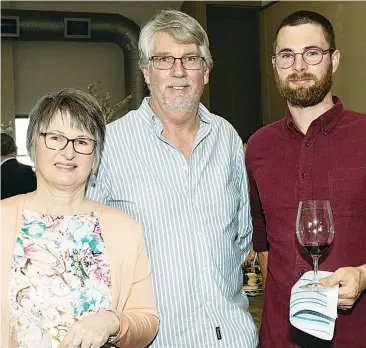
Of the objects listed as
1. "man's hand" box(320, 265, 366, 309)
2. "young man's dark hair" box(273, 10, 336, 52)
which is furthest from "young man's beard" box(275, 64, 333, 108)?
"man's hand" box(320, 265, 366, 309)

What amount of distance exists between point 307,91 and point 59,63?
923cm

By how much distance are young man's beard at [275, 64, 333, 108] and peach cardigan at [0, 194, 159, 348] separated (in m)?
0.80

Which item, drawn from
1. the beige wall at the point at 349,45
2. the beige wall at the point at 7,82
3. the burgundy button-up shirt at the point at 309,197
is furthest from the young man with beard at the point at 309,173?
the beige wall at the point at 7,82

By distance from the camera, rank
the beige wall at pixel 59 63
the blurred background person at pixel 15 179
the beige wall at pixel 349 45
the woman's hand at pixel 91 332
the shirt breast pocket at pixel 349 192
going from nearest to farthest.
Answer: the woman's hand at pixel 91 332 → the shirt breast pocket at pixel 349 192 → the blurred background person at pixel 15 179 → the beige wall at pixel 349 45 → the beige wall at pixel 59 63

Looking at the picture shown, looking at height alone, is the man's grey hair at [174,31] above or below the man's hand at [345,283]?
above

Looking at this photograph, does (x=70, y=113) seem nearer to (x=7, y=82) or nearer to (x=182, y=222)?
(x=182, y=222)

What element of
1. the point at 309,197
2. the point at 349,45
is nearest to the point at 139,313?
the point at 309,197

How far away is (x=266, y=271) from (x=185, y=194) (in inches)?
25.1

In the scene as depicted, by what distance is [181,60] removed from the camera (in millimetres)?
2277

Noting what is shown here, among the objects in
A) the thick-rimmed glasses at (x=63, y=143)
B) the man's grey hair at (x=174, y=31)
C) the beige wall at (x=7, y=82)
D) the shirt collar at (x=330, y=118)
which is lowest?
the thick-rimmed glasses at (x=63, y=143)

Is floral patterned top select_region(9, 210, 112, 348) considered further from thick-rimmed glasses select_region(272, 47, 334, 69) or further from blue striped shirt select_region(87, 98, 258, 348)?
thick-rimmed glasses select_region(272, 47, 334, 69)

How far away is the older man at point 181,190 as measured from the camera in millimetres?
2168

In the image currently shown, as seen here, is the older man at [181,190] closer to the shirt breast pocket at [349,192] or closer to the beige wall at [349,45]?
the shirt breast pocket at [349,192]

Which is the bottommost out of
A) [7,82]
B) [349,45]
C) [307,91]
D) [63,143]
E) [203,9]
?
[63,143]
